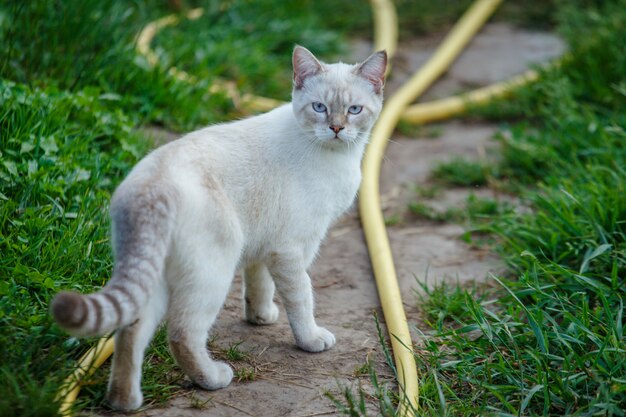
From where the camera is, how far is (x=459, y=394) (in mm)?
2992

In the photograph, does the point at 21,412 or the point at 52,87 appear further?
the point at 52,87

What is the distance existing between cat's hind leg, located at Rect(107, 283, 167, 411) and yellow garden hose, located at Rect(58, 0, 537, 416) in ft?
0.39

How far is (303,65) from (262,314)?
1.16m

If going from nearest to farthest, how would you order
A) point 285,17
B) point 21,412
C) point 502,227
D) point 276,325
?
point 21,412 → point 276,325 → point 502,227 → point 285,17

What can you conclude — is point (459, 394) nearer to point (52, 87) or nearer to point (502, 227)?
point (502, 227)

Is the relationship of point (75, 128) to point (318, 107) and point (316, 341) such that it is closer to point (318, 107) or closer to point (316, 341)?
point (318, 107)

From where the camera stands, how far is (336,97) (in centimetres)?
336

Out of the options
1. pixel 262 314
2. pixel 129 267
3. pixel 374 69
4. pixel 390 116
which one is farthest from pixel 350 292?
pixel 390 116

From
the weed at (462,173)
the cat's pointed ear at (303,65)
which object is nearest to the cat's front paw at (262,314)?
the cat's pointed ear at (303,65)

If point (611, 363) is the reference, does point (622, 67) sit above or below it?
above

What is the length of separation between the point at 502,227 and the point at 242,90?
8.05 feet

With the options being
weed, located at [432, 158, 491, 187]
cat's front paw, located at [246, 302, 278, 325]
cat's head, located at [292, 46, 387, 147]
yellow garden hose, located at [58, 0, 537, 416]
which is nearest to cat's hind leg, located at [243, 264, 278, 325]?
cat's front paw, located at [246, 302, 278, 325]

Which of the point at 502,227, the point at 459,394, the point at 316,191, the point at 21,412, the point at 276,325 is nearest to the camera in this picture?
the point at 21,412

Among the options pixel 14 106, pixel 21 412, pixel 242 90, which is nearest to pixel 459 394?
pixel 21 412
